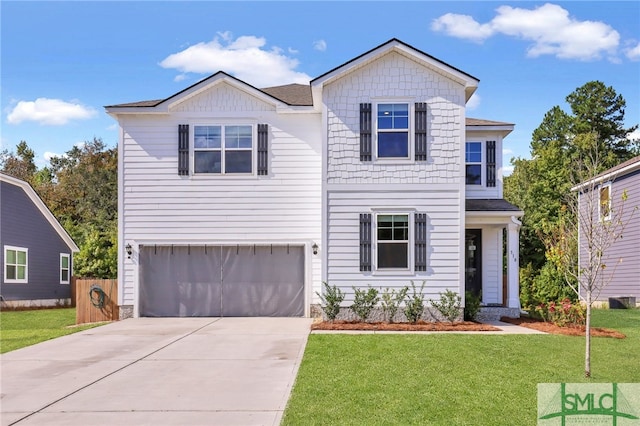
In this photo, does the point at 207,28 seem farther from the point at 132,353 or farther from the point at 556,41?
the point at 556,41

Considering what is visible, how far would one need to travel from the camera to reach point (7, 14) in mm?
14195

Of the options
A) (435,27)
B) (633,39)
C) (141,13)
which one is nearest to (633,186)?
(633,39)

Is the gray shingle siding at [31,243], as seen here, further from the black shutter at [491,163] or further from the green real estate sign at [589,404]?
the green real estate sign at [589,404]

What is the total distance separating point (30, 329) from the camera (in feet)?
48.9

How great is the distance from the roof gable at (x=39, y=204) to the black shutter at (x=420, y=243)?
15831 millimetres

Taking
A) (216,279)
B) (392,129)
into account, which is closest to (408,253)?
(392,129)

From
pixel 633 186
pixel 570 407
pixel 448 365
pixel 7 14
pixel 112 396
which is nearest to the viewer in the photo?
pixel 570 407

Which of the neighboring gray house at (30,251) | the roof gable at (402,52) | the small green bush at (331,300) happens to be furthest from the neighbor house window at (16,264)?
the roof gable at (402,52)

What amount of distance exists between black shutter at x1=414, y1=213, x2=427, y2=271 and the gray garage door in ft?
10.9

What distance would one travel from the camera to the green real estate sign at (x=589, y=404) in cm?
634

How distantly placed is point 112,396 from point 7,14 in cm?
1090

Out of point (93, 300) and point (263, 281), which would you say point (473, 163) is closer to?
point (263, 281)

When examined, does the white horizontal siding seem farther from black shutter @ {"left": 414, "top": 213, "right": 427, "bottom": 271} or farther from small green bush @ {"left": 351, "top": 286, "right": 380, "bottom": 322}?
small green bush @ {"left": 351, "top": 286, "right": 380, "bottom": 322}

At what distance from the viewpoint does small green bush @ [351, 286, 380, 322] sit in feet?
46.6
